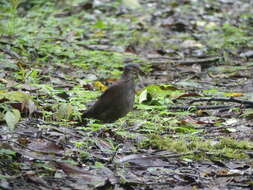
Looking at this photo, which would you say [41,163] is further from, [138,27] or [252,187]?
[138,27]

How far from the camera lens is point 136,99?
17.7 feet

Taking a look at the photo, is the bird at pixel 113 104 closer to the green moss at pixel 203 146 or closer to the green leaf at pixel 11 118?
the green moss at pixel 203 146

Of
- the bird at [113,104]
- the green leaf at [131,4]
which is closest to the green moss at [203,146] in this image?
the bird at [113,104]

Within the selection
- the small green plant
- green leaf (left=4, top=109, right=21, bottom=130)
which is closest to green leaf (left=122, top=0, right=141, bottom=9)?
the small green plant

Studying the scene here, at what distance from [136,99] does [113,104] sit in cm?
96

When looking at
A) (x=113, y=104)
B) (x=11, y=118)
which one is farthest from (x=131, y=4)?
(x=11, y=118)

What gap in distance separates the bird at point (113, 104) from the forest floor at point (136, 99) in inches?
4.4

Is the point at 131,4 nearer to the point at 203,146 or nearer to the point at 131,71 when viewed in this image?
the point at 131,71

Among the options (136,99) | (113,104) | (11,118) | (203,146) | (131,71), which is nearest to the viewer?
(11,118)

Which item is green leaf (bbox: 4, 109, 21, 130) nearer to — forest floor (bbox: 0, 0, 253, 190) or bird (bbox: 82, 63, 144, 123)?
forest floor (bbox: 0, 0, 253, 190)

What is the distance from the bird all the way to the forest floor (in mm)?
112

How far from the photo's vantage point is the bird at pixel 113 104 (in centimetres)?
445

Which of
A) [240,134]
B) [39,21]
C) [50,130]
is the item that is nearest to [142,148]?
[50,130]

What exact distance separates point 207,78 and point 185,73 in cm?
32
